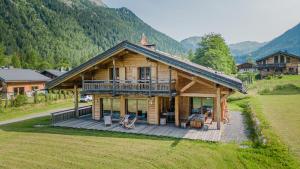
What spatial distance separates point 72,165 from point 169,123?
30.1 feet

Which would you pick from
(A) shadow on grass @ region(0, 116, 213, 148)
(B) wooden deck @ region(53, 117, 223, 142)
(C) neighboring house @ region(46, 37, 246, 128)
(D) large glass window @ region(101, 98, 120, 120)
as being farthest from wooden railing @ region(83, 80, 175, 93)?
(A) shadow on grass @ region(0, 116, 213, 148)

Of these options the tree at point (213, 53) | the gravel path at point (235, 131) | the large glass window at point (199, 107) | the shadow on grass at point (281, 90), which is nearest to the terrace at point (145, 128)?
the gravel path at point (235, 131)

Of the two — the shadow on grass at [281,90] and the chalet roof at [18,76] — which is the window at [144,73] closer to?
the shadow on grass at [281,90]

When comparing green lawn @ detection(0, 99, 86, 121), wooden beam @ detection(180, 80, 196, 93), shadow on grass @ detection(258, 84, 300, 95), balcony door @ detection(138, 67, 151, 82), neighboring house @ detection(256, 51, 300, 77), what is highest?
neighboring house @ detection(256, 51, 300, 77)

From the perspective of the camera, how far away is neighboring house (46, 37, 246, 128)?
679 inches

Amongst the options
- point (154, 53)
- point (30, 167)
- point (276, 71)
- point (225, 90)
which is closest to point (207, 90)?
point (225, 90)

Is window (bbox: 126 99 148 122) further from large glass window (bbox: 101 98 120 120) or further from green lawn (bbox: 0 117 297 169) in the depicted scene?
green lawn (bbox: 0 117 297 169)

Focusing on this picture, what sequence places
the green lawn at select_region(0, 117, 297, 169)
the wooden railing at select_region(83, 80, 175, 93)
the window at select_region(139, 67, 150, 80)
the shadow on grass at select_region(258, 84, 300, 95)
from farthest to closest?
1. the shadow on grass at select_region(258, 84, 300, 95)
2. the window at select_region(139, 67, 150, 80)
3. the wooden railing at select_region(83, 80, 175, 93)
4. the green lawn at select_region(0, 117, 297, 169)

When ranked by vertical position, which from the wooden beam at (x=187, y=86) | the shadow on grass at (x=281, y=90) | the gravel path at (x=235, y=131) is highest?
the wooden beam at (x=187, y=86)

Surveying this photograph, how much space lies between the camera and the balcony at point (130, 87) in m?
17.3

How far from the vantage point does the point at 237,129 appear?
54.8 ft

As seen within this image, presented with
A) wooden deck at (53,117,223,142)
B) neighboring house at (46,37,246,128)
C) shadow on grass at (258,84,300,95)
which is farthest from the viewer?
shadow on grass at (258,84,300,95)

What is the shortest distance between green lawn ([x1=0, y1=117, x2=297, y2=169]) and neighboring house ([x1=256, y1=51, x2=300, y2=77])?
6298 cm

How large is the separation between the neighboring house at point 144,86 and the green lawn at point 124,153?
12.6ft
